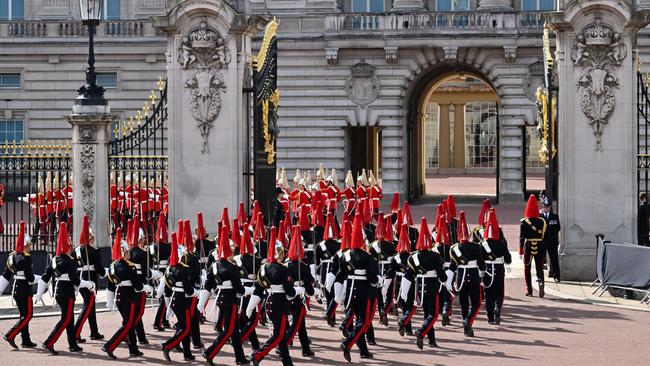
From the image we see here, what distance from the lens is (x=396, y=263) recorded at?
18.2 meters

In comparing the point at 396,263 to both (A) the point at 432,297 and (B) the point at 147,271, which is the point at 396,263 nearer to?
(A) the point at 432,297

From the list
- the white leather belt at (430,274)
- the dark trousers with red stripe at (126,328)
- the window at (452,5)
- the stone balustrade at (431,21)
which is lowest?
the dark trousers with red stripe at (126,328)

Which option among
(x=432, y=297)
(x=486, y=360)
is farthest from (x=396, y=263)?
(x=486, y=360)

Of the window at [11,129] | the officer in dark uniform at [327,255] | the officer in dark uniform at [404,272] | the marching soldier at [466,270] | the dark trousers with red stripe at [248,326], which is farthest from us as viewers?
the window at [11,129]

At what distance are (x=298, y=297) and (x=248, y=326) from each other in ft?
2.24

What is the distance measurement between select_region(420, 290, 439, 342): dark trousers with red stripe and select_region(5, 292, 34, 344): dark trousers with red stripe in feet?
15.5

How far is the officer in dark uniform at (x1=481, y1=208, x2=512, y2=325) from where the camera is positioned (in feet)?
61.6

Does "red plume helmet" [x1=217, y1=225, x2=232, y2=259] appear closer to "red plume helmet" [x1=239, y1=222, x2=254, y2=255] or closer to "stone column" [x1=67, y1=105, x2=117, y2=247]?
"red plume helmet" [x1=239, y1=222, x2=254, y2=255]

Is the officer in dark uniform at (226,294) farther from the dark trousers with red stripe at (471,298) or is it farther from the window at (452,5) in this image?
the window at (452,5)

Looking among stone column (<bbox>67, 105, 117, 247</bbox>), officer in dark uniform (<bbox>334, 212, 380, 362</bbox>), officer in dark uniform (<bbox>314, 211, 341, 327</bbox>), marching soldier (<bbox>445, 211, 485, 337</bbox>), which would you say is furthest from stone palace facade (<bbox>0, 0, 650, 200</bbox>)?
officer in dark uniform (<bbox>334, 212, 380, 362</bbox>)

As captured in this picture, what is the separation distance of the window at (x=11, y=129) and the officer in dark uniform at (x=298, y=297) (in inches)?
1218

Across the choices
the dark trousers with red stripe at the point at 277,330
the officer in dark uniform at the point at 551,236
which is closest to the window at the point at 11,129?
the officer in dark uniform at the point at 551,236

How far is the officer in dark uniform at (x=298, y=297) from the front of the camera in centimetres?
1591

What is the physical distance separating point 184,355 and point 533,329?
473 cm
